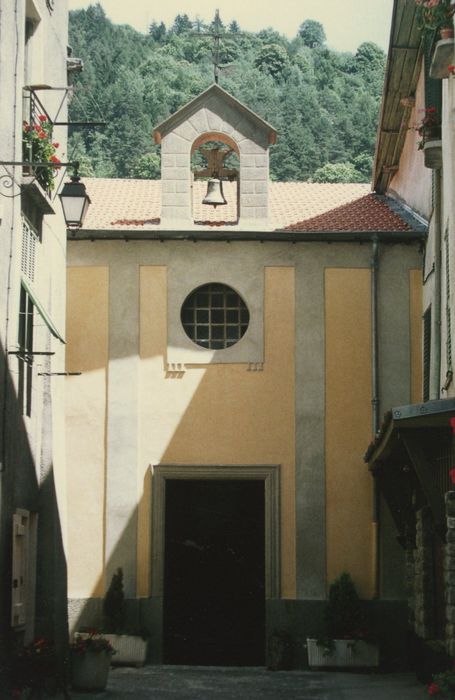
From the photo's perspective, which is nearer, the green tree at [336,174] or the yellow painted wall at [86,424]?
the yellow painted wall at [86,424]

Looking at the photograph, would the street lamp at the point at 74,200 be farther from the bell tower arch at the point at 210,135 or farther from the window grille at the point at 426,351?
the window grille at the point at 426,351

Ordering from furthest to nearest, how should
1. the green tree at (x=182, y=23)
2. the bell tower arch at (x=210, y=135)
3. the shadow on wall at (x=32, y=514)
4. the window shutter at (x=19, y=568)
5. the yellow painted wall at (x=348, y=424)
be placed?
Result: the green tree at (x=182, y=23), the bell tower arch at (x=210, y=135), the yellow painted wall at (x=348, y=424), the window shutter at (x=19, y=568), the shadow on wall at (x=32, y=514)

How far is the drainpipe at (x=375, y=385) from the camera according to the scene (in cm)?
2109

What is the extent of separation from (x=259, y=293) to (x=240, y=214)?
145 cm

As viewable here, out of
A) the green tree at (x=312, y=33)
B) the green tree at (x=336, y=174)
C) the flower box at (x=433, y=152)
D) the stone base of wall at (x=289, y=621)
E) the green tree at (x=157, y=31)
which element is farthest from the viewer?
the green tree at (x=312, y=33)

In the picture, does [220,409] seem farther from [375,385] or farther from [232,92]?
[232,92]

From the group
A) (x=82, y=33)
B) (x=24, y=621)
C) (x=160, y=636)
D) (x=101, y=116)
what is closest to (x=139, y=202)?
(x=160, y=636)

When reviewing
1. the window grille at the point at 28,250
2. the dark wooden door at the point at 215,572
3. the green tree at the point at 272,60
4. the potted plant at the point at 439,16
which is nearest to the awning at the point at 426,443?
the dark wooden door at the point at 215,572

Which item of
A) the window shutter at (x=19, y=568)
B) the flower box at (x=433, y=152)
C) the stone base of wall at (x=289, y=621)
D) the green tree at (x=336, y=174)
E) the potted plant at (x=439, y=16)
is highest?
the green tree at (x=336, y=174)

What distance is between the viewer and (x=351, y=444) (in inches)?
849

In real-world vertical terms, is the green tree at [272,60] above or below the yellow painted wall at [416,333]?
above

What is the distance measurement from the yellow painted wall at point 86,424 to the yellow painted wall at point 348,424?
12.5 feet

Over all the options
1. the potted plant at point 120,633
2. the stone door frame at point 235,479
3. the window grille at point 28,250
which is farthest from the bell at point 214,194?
the potted plant at point 120,633

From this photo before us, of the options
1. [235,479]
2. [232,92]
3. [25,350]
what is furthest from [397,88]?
[232,92]
